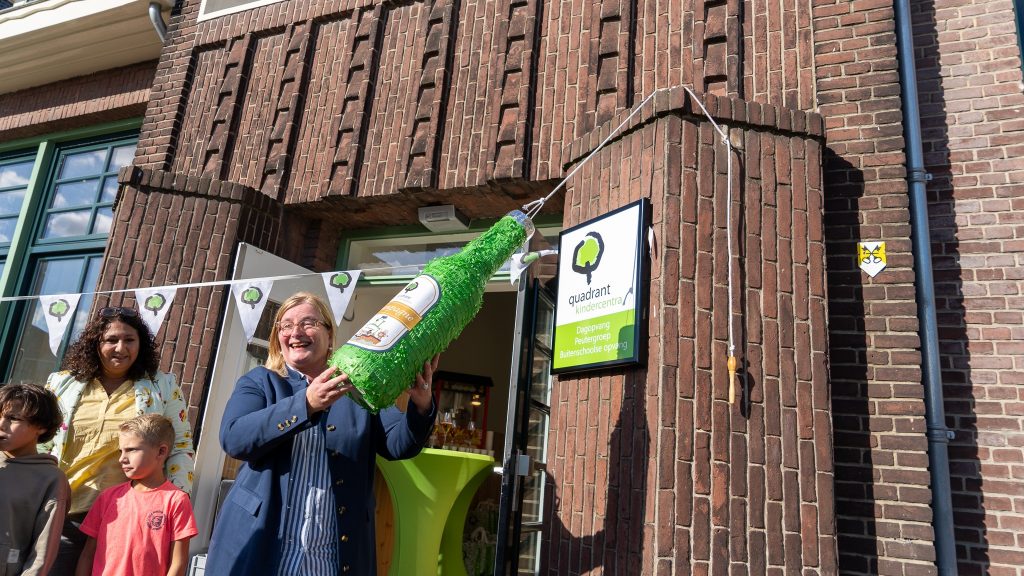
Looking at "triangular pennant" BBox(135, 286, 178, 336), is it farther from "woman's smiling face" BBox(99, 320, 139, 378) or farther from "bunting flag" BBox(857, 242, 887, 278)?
"bunting flag" BBox(857, 242, 887, 278)

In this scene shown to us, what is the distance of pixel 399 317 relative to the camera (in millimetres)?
2195

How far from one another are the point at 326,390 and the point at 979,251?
3855mm

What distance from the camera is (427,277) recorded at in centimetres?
238

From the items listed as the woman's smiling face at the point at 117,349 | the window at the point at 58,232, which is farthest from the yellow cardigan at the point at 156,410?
the window at the point at 58,232

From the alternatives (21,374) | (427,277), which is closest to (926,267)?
(427,277)

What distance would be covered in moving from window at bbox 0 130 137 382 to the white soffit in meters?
0.88

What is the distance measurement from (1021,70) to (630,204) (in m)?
2.59

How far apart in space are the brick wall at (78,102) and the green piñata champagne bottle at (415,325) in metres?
6.52

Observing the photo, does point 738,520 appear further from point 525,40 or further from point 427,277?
point 525,40

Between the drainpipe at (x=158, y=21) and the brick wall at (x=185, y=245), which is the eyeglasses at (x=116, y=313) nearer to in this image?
the brick wall at (x=185, y=245)

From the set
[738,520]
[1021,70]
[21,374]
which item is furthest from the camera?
[21,374]

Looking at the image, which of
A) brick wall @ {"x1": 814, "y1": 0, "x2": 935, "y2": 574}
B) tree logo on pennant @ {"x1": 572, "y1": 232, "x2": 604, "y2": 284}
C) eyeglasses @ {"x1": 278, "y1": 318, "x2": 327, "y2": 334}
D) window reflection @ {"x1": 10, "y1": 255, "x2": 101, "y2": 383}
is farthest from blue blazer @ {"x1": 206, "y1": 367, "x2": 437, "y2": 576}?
window reflection @ {"x1": 10, "y1": 255, "x2": 101, "y2": 383}

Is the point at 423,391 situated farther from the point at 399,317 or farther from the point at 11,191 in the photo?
the point at 11,191

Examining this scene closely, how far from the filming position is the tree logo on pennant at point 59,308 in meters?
5.05
